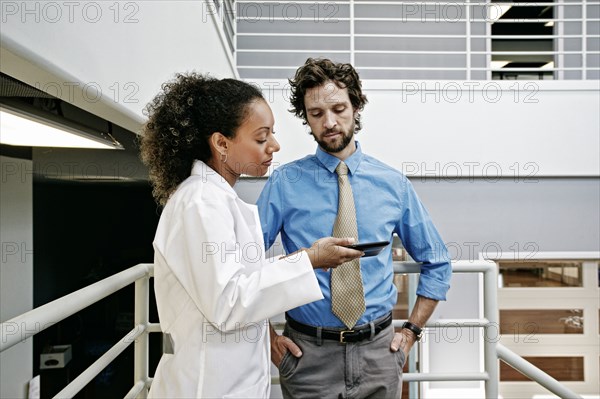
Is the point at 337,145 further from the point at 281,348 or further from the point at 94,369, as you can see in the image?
the point at 94,369

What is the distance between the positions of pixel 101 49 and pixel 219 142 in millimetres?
350

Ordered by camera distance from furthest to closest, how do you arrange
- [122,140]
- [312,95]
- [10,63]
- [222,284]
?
[122,140], [312,95], [222,284], [10,63]

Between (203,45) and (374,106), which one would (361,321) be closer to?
(203,45)

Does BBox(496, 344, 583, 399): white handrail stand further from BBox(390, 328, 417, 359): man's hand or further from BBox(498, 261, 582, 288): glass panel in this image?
BBox(498, 261, 582, 288): glass panel

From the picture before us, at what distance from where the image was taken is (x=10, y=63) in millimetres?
656

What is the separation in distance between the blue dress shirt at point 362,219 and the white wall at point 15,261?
90 centimetres

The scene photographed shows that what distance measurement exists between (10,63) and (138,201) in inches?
93.8

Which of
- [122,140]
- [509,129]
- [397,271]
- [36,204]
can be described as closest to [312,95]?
[397,271]

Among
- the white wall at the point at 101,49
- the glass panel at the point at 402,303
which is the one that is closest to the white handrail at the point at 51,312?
the white wall at the point at 101,49

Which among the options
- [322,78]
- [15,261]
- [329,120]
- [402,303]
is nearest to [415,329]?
[329,120]

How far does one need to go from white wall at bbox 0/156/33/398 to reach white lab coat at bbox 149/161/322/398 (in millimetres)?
989

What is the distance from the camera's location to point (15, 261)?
5.25ft

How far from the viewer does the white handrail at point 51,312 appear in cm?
64

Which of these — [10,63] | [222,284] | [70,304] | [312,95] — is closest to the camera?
[10,63]
